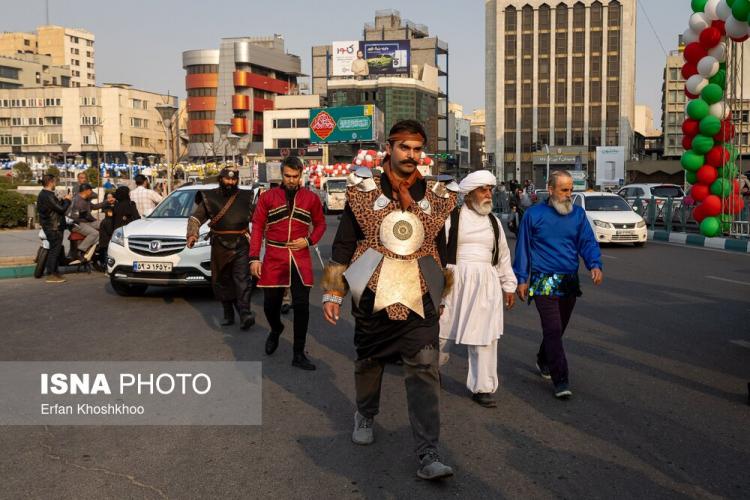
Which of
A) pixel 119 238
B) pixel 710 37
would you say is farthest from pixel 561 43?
pixel 119 238

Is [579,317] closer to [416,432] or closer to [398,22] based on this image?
[416,432]

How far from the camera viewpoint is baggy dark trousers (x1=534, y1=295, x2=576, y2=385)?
5.77 meters

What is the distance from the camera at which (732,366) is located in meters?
6.73

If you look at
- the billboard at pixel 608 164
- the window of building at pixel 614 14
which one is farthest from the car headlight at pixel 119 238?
the window of building at pixel 614 14

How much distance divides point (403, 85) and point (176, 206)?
103 m

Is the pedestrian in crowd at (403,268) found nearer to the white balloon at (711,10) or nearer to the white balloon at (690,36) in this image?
the white balloon at (711,10)

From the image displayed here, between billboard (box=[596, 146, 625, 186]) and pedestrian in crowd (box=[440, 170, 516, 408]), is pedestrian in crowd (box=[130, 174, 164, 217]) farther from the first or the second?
billboard (box=[596, 146, 625, 186])

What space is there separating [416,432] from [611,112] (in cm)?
11049

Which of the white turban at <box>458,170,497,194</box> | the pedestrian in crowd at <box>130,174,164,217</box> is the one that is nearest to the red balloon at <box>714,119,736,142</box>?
the white turban at <box>458,170,497,194</box>

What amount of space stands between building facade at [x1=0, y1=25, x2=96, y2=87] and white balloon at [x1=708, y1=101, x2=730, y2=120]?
509ft

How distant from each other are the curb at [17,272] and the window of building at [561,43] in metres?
102

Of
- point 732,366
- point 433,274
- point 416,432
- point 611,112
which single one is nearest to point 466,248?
point 433,274

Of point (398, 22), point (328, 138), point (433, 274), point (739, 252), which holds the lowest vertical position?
point (739, 252)

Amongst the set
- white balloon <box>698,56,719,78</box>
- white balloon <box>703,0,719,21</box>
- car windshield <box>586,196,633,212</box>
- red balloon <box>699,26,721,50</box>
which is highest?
white balloon <box>703,0,719,21</box>
